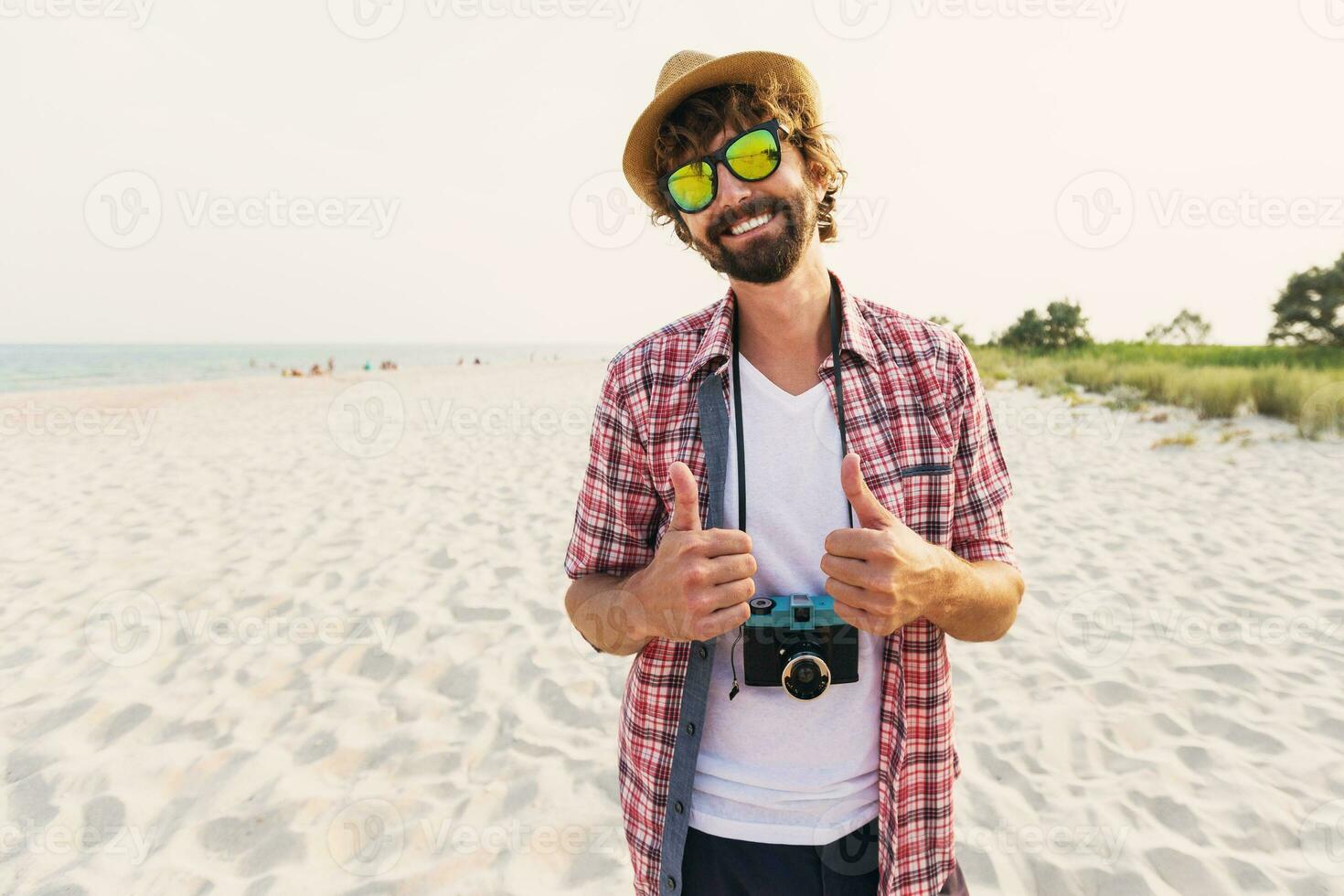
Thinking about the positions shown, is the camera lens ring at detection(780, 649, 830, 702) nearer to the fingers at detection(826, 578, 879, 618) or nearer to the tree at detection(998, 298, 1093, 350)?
the fingers at detection(826, 578, 879, 618)

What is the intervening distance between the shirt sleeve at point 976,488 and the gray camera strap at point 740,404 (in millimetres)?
256

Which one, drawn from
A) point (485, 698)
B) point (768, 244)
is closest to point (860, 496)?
point (768, 244)

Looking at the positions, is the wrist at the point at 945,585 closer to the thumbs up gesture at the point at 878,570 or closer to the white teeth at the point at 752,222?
the thumbs up gesture at the point at 878,570

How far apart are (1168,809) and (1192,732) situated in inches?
25.6

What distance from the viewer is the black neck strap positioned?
4.59 ft

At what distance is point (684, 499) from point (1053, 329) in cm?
2550

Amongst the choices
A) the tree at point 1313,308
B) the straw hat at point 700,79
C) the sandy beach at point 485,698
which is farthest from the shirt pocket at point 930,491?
the tree at point 1313,308

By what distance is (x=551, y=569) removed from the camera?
5141 mm

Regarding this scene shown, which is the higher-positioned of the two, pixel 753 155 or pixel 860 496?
pixel 753 155

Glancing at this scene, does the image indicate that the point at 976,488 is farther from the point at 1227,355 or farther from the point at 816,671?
the point at 1227,355

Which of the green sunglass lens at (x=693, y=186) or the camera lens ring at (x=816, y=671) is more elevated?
the green sunglass lens at (x=693, y=186)

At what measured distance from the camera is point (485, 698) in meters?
3.54

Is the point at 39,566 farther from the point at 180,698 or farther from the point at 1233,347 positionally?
the point at 1233,347

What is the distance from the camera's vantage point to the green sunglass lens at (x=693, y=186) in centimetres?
154
